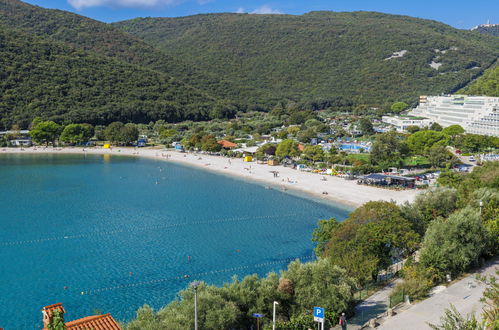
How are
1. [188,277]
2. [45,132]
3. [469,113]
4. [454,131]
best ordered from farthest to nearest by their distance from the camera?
[469,113]
[45,132]
[454,131]
[188,277]

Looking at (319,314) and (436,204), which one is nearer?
(319,314)

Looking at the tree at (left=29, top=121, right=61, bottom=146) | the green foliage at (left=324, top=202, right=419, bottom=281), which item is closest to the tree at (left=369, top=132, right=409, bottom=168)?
the green foliage at (left=324, top=202, right=419, bottom=281)

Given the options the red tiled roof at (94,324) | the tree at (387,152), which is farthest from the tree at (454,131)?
the red tiled roof at (94,324)

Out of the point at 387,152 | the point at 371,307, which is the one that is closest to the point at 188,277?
the point at 371,307

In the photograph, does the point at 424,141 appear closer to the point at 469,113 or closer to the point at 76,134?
the point at 469,113

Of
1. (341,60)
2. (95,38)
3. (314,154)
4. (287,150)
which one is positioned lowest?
(314,154)

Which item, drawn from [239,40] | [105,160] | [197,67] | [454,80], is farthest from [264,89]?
[105,160]
